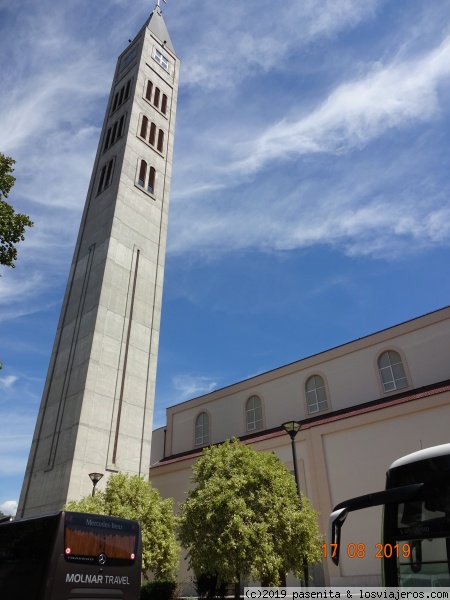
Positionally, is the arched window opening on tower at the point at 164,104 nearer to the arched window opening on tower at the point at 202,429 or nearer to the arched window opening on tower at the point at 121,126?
the arched window opening on tower at the point at 121,126

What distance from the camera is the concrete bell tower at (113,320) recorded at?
2409cm

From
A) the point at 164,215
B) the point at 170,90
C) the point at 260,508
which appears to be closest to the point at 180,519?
the point at 260,508

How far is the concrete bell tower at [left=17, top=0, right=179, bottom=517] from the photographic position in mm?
24094

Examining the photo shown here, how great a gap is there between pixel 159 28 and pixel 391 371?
41.9 metres

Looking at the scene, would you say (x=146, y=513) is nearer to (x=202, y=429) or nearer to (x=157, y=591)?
(x=157, y=591)

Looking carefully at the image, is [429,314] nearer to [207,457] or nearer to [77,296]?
[207,457]

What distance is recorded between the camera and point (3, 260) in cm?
1387

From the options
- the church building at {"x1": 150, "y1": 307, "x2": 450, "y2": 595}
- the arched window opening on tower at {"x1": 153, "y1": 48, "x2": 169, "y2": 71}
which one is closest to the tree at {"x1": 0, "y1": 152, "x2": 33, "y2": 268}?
the church building at {"x1": 150, "y1": 307, "x2": 450, "y2": 595}

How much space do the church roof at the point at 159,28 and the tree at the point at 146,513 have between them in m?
42.8

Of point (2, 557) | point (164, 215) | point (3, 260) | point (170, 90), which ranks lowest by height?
point (2, 557)

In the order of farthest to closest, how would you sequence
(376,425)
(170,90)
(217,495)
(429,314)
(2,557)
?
(170,90) → (429,314) → (376,425) → (217,495) → (2,557)

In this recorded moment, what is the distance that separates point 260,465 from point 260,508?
5.42 feet

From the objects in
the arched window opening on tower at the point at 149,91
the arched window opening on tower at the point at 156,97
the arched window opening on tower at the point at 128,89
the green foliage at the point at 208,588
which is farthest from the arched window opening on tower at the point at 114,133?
the green foliage at the point at 208,588

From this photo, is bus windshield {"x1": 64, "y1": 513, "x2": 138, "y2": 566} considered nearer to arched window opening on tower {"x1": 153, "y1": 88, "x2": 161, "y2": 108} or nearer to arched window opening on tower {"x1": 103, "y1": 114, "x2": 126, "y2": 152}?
arched window opening on tower {"x1": 103, "y1": 114, "x2": 126, "y2": 152}
